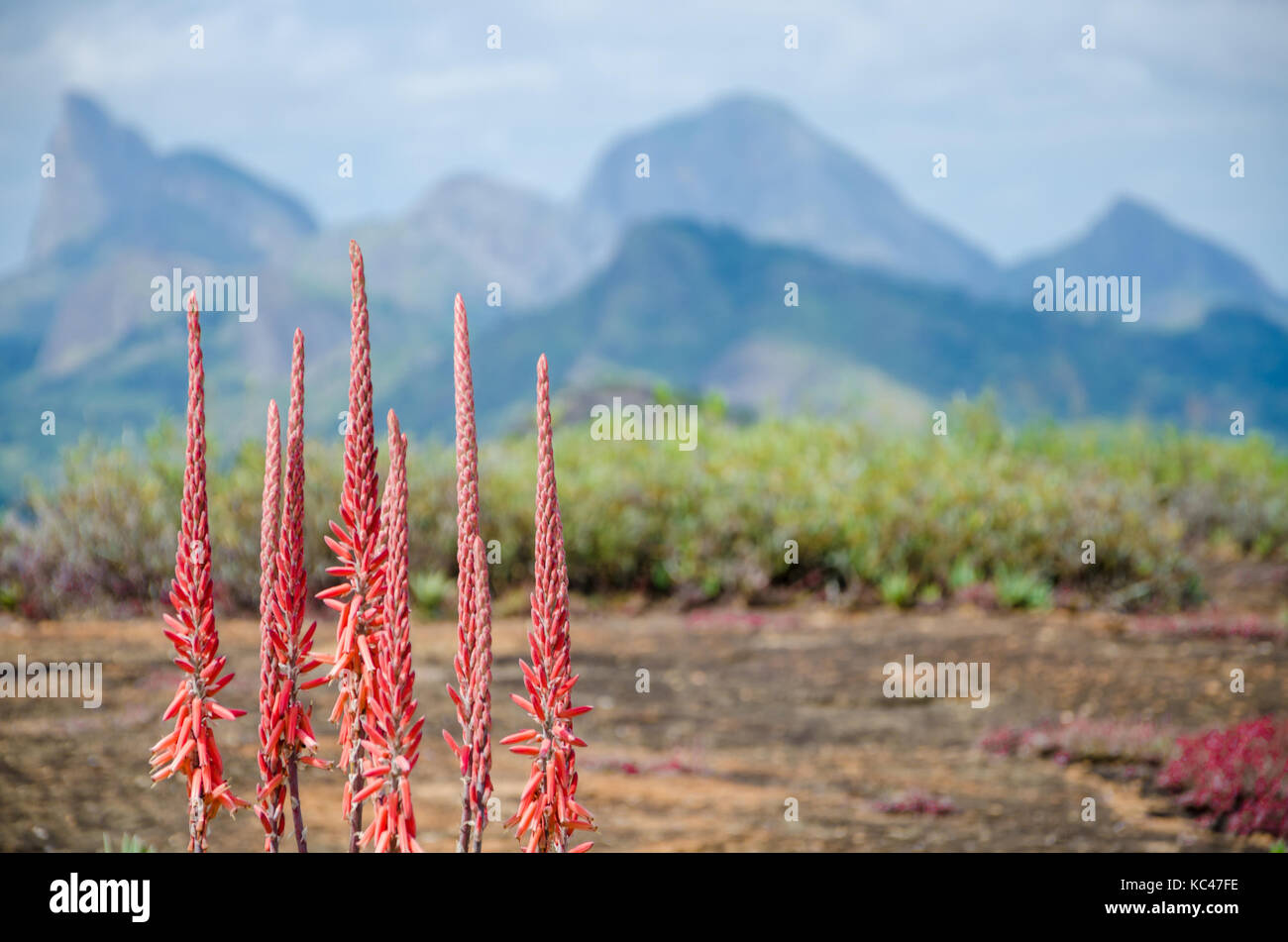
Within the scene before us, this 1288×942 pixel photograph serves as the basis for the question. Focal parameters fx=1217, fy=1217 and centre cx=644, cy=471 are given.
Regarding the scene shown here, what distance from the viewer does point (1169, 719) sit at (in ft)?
22.4

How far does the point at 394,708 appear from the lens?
1518 mm

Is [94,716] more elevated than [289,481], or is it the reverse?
[289,481]

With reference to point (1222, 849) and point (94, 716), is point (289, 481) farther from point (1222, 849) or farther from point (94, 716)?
point (94, 716)

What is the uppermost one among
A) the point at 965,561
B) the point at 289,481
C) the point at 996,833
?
the point at 289,481

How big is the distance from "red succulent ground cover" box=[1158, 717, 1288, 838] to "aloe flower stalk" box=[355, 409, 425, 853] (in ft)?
15.3

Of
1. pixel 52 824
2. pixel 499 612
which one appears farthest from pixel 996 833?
pixel 499 612

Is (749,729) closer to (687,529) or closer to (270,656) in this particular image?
(687,529)

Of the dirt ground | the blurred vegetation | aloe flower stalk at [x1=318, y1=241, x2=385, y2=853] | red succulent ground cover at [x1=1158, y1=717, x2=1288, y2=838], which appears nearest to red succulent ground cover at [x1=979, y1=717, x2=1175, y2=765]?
the dirt ground

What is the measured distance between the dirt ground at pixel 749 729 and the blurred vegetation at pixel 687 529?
17.4 inches

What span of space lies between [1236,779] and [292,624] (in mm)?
5011

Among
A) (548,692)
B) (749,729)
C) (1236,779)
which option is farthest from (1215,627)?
(548,692)

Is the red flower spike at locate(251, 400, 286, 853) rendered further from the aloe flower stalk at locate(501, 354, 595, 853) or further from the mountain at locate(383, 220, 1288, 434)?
the mountain at locate(383, 220, 1288, 434)

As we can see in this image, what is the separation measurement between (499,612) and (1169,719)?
16.4 ft
